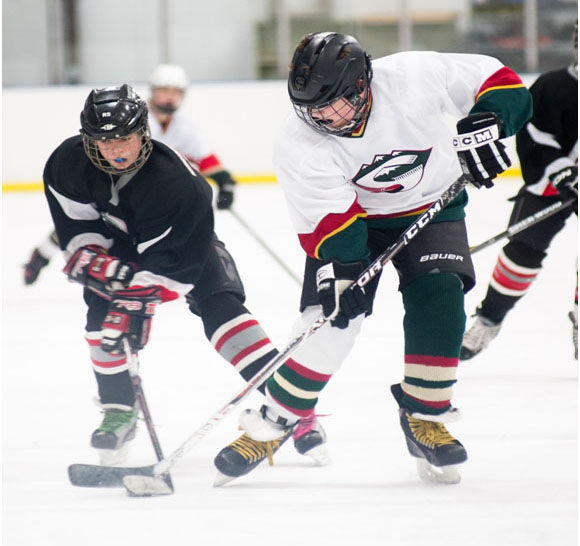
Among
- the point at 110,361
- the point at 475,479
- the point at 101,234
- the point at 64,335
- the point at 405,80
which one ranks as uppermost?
the point at 405,80

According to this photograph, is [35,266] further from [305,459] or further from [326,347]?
[326,347]

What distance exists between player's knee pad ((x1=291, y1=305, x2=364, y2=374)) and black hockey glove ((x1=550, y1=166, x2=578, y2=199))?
3.29ft

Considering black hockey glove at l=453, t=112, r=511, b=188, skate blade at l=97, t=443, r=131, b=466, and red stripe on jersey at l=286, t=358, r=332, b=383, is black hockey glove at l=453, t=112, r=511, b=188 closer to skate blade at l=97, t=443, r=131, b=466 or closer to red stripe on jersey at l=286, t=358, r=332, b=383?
red stripe on jersey at l=286, t=358, r=332, b=383

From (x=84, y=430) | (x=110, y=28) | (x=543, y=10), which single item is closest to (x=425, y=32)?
(x=543, y=10)

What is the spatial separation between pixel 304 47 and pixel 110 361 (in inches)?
30.1

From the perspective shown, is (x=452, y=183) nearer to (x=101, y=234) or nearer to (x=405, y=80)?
(x=405, y=80)

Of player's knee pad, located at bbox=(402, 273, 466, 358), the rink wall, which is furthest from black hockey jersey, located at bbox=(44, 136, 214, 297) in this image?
the rink wall

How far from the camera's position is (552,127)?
2.78 m

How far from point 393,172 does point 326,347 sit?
1.17 feet

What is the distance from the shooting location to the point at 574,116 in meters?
2.76

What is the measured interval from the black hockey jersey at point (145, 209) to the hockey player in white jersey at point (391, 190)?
0.73ft

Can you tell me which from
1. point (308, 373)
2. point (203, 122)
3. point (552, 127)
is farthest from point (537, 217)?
point (203, 122)

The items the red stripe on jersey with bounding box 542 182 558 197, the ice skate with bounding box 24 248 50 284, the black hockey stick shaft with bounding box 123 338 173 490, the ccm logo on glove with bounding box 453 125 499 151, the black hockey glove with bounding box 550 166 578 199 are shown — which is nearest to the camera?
the ccm logo on glove with bounding box 453 125 499 151

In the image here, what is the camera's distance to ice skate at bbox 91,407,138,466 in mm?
2139
